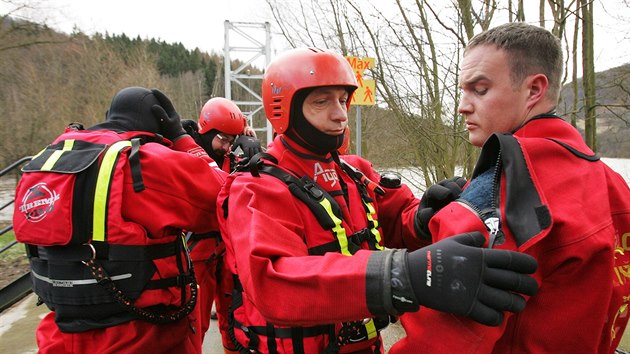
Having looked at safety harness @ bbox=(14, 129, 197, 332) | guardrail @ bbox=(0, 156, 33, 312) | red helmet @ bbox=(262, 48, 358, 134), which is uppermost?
red helmet @ bbox=(262, 48, 358, 134)

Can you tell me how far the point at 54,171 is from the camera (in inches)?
74.9

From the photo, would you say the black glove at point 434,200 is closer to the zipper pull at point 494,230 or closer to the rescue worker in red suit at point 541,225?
the rescue worker in red suit at point 541,225

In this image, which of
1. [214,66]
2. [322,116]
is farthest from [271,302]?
[214,66]

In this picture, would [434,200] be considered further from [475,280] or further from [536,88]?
[475,280]

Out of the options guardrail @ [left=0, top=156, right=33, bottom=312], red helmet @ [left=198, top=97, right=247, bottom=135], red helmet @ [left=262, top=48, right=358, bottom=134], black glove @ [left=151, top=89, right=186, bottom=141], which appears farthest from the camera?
guardrail @ [left=0, top=156, right=33, bottom=312]

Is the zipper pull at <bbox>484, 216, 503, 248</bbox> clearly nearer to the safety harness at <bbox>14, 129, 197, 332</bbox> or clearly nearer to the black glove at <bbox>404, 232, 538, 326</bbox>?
the black glove at <bbox>404, 232, 538, 326</bbox>

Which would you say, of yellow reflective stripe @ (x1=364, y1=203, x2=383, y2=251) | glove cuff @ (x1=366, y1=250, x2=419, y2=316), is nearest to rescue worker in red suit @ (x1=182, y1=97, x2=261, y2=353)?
yellow reflective stripe @ (x1=364, y1=203, x2=383, y2=251)

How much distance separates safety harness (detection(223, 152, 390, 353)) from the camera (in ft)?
5.32

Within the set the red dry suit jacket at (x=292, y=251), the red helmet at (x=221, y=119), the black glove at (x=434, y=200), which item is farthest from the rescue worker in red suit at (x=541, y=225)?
the red helmet at (x=221, y=119)

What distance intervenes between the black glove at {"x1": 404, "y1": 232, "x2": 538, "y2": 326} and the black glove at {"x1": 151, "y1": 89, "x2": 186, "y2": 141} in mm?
1957

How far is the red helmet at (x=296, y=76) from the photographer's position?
1861 mm

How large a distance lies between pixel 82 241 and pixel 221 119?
2.59 m

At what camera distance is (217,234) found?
11.2ft

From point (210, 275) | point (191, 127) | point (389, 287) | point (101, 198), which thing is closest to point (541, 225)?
point (389, 287)
